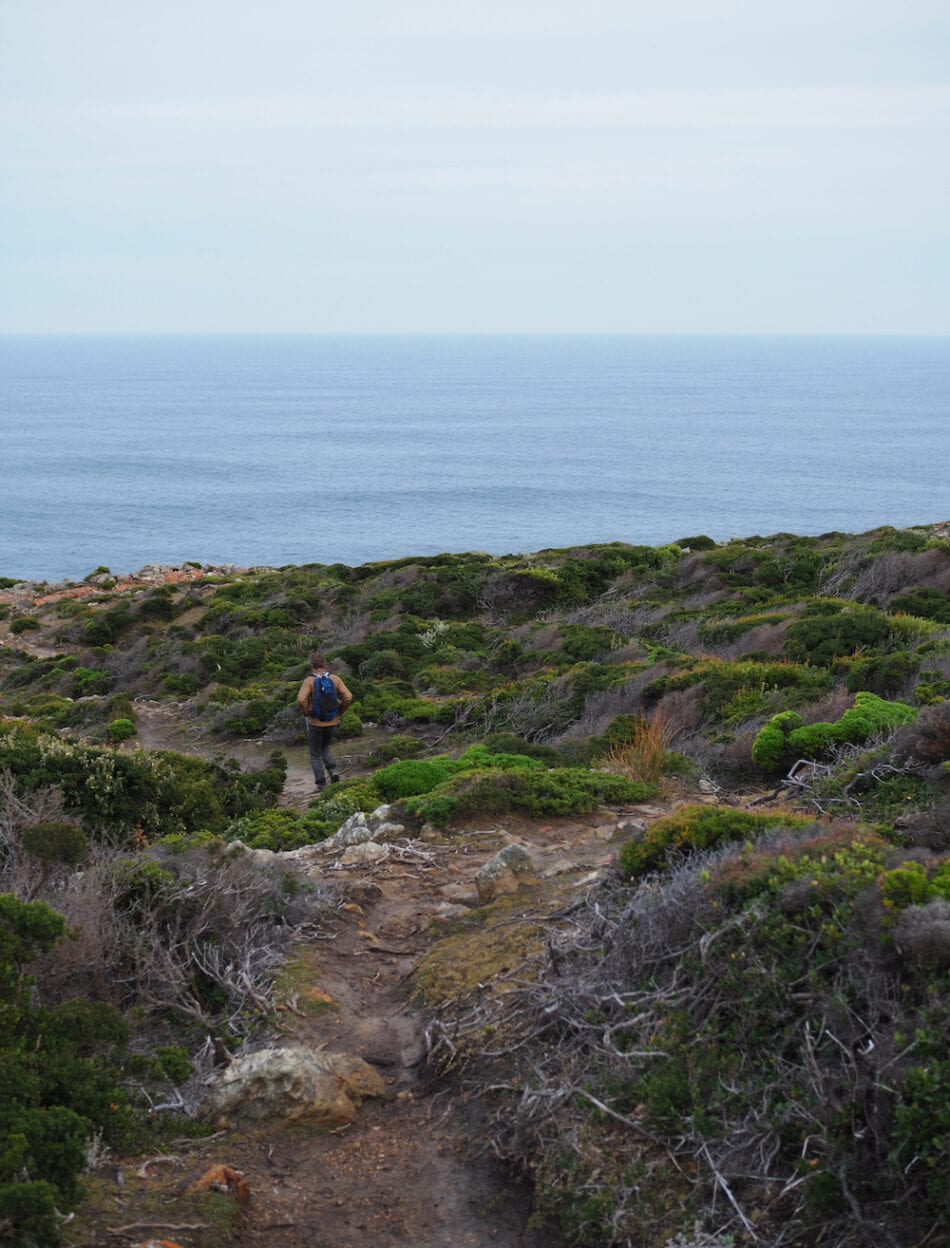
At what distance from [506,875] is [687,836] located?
63.6 inches

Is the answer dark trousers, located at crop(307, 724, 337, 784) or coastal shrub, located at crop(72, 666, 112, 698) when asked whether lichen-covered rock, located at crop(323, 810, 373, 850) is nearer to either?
dark trousers, located at crop(307, 724, 337, 784)

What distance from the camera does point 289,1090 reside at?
17.4 feet

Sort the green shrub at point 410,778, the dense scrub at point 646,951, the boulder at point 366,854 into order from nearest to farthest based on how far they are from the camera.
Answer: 1. the dense scrub at point 646,951
2. the boulder at point 366,854
3. the green shrub at point 410,778

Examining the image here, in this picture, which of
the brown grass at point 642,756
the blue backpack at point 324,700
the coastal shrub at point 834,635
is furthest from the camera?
the coastal shrub at point 834,635

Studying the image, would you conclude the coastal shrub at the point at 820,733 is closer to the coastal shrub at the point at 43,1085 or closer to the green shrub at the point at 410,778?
the green shrub at the point at 410,778

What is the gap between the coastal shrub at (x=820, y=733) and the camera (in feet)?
A: 32.1

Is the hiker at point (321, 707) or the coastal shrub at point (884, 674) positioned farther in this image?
the hiker at point (321, 707)

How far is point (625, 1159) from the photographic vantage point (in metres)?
4.44

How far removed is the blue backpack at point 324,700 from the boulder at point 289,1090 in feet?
24.9

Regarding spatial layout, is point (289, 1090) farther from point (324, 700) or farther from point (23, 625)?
point (23, 625)

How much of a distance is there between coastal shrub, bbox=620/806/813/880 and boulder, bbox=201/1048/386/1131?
180 centimetres

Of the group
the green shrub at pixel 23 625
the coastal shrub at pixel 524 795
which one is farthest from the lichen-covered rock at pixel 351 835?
the green shrub at pixel 23 625

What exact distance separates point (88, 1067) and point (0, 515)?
76068 mm

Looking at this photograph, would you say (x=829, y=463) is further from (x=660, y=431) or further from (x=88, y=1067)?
(x=88, y=1067)
